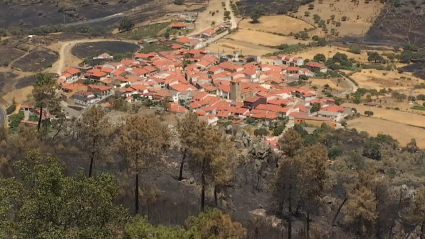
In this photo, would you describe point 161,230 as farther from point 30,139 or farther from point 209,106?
point 209,106

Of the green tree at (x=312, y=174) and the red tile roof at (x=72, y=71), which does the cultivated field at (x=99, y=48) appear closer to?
the red tile roof at (x=72, y=71)

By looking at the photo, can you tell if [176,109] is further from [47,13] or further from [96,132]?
[47,13]

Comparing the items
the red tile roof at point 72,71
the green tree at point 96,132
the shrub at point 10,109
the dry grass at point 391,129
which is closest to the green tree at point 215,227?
the green tree at point 96,132

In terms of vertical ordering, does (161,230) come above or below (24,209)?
below

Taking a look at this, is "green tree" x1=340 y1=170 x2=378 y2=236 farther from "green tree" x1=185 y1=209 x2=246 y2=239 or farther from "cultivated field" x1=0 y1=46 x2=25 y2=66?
"cultivated field" x1=0 y1=46 x2=25 y2=66

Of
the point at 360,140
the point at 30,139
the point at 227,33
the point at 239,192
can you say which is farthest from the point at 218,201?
the point at 227,33

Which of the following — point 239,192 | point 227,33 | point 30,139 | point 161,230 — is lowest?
point 227,33
